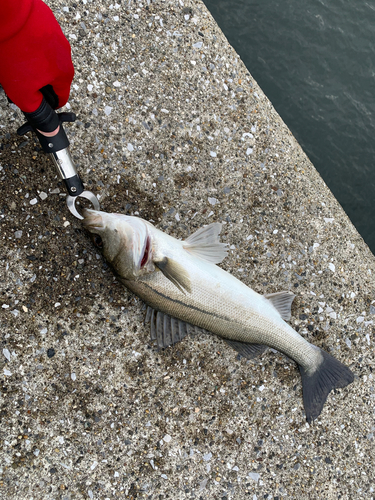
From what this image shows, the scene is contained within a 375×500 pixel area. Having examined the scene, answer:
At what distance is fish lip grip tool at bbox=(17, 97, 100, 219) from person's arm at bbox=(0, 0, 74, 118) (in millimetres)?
96

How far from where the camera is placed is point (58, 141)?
9.17 ft

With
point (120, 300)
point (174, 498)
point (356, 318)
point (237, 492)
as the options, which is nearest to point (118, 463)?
point (174, 498)

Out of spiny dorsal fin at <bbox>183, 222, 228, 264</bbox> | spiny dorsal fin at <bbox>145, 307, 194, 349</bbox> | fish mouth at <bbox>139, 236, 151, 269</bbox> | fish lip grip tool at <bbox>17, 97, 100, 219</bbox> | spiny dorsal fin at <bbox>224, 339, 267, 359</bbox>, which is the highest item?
fish lip grip tool at <bbox>17, 97, 100, 219</bbox>

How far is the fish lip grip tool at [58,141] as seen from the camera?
2507mm

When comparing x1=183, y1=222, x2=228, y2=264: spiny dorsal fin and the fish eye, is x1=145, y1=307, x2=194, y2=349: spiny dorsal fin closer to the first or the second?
x1=183, y1=222, x2=228, y2=264: spiny dorsal fin

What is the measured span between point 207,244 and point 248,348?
1.10m

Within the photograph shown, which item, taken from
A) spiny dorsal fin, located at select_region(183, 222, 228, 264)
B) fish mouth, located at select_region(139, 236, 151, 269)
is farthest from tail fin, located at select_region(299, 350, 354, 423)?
fish mouth, located at select_region(139, 236, 151, 269)

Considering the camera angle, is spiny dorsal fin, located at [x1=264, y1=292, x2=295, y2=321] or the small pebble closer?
the small pebble

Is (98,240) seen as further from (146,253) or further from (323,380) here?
(323,380)

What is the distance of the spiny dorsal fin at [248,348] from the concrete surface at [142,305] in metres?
0.31

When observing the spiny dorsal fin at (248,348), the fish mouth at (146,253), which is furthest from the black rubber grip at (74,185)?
the spiny dorsal fin at (248,348)

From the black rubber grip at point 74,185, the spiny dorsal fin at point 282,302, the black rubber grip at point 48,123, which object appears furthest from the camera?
the spiny dorsal fin at point 282,302

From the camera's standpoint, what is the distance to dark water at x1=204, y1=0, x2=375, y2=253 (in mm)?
5301

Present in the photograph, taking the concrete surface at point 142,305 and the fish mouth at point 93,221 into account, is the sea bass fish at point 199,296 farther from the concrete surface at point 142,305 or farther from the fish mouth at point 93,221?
the concrete surface at point 142,305
